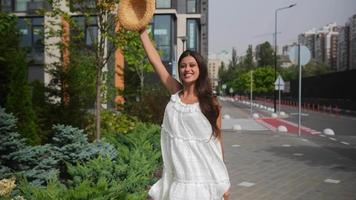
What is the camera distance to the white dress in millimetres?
2842

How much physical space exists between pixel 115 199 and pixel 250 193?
3.79 metres

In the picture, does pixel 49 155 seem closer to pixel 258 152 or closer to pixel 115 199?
pixel 115 199

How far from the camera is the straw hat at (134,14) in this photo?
120 inches

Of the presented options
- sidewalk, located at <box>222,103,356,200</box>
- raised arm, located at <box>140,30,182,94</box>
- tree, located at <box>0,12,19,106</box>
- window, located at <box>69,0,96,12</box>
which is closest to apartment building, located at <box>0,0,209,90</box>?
sidewalk, located at <box>222,103,356,200</box>

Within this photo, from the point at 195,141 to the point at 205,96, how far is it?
0.32m

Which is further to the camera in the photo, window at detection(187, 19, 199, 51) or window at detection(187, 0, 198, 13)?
window at detection(187, 0, 198, 13)

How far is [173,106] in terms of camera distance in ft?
9.65

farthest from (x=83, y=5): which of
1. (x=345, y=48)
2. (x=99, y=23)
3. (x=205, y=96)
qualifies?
(x=345, y=48)

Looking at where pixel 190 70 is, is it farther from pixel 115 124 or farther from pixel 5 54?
pixel 115 124

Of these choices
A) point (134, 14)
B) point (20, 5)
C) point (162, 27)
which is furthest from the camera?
point (162, 27)

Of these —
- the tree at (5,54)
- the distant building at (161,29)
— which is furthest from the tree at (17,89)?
the distant building at (161,29)

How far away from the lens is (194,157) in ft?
9.36

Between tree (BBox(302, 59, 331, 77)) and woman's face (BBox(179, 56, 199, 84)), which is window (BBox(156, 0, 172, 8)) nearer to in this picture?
woman's face (BBox(179, 56, 199, 84))

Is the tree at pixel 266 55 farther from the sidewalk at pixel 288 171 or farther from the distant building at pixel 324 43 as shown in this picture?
the sidewalk at pixel 288 171
